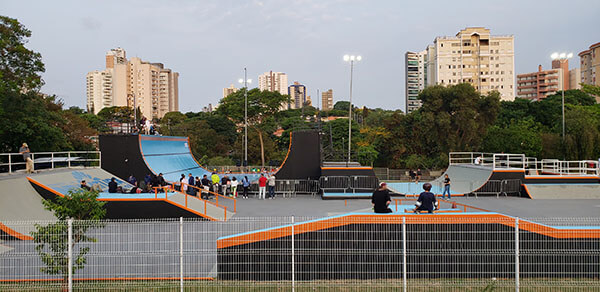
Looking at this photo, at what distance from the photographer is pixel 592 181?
20.3 m

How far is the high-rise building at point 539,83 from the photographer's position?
381 feet

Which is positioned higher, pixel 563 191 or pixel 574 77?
pixel 574 77

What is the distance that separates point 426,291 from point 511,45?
354ft

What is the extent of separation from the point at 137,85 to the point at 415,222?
124306 millimetres

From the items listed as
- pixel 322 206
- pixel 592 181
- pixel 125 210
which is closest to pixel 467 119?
pixel 592 181

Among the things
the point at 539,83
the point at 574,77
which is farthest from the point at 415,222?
the point at 574,77

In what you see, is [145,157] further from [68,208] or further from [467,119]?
[467,119]

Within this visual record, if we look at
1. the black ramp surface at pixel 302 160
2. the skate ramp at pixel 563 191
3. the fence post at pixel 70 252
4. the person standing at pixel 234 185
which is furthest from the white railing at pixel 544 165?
the fence post at pixel 70 252

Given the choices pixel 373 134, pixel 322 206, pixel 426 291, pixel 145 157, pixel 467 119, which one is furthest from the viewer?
pixel 373 134

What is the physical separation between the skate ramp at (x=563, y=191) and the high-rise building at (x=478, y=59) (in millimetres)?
81876

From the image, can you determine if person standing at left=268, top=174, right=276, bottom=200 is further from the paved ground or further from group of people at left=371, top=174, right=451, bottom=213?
group of people at left=371, top=174, right=451, bottom=213

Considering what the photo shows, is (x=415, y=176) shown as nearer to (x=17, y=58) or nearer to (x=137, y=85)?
(x=17, y=58)

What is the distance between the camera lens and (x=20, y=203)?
41.9 ft

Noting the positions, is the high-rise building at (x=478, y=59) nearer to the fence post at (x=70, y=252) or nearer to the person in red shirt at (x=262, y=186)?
the person in red shirt at (x=262, y=186)
